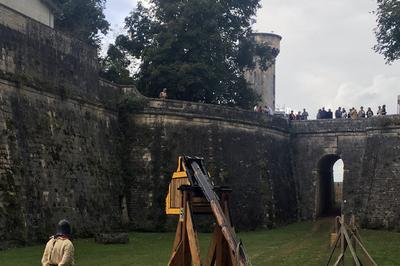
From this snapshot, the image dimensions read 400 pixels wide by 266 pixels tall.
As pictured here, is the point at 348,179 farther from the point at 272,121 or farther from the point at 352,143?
the point at 272,121

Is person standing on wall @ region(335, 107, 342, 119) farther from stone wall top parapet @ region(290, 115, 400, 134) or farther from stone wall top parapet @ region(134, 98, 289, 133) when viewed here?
stone wall top parapet @ region(134, 98, 289, 133)

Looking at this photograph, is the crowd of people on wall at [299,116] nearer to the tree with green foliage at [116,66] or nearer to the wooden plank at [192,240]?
the tree with green foliage at [116,66]

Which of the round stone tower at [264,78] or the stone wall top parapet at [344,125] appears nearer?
the stone wall top parapet at [344,125]

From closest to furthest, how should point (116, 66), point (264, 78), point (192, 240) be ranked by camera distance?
point (192, 240)
point (116, 66)
point (264, 78)

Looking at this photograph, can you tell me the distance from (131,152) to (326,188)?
1505 cm

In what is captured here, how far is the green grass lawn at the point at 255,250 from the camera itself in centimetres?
1802

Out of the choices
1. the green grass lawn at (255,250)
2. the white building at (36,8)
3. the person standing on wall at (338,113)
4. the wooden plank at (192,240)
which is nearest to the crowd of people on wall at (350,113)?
the person standing on wall at (338,113)

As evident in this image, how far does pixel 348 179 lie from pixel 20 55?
1943 cm

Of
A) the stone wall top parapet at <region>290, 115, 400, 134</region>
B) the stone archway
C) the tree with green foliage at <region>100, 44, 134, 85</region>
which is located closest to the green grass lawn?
the stone wall top parapet at <region>290, 115, 400, 134</region>

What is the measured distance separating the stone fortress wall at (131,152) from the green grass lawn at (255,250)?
1.89 metres

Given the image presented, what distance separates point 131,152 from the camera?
30.2 metres

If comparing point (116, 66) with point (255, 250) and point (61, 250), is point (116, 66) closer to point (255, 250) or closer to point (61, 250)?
point (255, 250)

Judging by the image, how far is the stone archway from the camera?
36741 millimetres

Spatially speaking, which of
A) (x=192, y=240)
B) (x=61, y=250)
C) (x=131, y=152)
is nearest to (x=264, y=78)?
(x=131, y=152)
